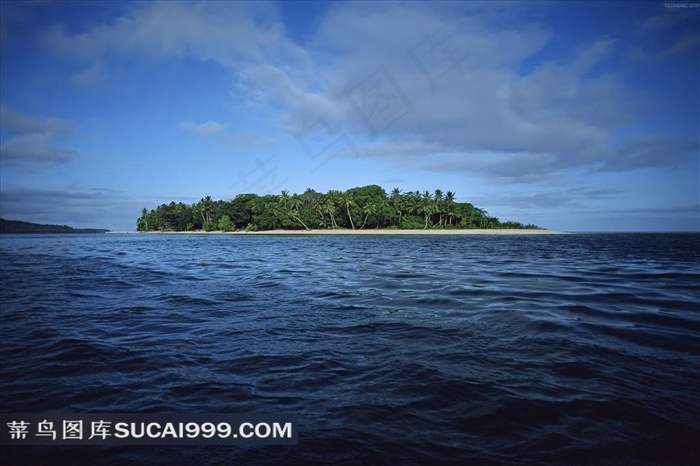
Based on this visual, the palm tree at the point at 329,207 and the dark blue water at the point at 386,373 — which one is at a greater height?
the palm tree at the point at 329,207

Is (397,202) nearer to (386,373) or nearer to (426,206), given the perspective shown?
(426,206)

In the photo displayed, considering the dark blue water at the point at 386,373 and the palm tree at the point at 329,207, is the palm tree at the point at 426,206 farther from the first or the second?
the dark blue water at the point at 386,373

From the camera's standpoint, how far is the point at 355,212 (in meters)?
110

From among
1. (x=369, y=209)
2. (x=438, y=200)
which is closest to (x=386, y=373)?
(x=369, y=209)

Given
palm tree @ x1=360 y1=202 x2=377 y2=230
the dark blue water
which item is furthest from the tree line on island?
the dark blue water

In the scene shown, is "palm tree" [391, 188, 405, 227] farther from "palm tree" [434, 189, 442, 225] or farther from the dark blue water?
the dark blue water

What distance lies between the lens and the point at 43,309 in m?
9.59

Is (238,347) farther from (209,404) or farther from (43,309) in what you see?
(43,309)

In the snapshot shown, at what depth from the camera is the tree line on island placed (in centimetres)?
11175

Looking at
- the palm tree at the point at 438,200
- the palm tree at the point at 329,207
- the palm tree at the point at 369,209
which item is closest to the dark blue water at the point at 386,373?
the palm tree at the point at 369,209

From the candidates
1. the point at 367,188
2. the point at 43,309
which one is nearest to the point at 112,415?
the point at 43,309

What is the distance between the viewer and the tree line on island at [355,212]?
111750mm

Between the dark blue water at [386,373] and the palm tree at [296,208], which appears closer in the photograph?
the dark blue water at [386,373]

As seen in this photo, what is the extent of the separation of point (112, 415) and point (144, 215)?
200 metres
